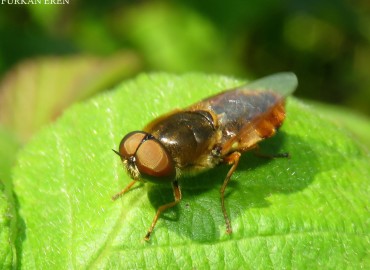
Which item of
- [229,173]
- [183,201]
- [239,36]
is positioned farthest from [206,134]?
[239,36]

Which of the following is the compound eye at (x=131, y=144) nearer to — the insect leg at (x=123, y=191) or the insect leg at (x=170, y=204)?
the insect leg at (x=123, y=191)

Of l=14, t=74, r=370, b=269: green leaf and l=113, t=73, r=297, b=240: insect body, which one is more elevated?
l=113, t=73, r=297, b=240: insect body

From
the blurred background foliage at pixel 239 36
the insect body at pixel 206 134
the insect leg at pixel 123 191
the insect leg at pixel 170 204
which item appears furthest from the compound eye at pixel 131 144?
the blurred background foliage at pixel 239 36

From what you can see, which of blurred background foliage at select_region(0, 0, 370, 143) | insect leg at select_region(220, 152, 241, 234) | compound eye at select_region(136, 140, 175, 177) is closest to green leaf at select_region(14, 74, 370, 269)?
insect leg at select_region(220, 152, 241, 234)

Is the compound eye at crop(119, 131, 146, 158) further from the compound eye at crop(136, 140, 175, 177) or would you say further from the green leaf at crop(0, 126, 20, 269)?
the green leaf at crop(0, 126, 20, 269)

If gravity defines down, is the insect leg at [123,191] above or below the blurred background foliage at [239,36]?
above

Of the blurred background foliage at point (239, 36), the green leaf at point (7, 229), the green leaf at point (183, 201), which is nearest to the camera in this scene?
the green leaf at point (7, 229)

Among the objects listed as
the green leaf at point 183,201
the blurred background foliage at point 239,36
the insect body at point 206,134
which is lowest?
the blurred background foliage at point 239,36
